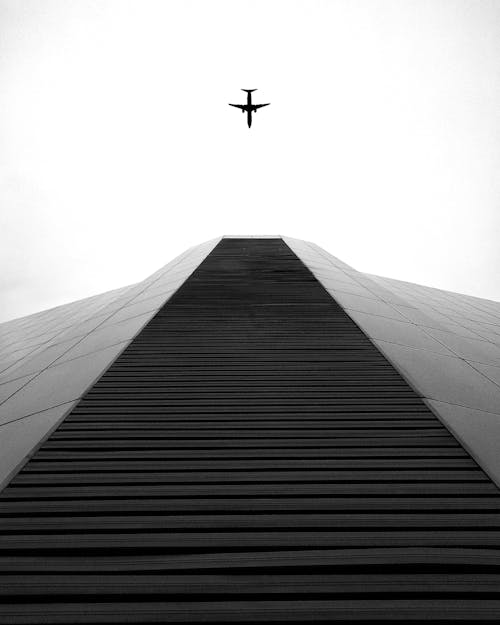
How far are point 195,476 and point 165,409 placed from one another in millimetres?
1092

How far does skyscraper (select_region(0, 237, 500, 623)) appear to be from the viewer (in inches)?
94.3

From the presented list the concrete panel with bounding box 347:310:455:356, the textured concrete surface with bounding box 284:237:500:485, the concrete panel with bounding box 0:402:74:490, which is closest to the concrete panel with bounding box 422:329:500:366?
the textured concrete surface with bounding box 284:237:500:485

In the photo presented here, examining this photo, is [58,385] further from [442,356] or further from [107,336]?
[442,356]

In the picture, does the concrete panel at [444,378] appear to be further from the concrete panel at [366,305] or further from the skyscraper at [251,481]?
the concrete panel at [366,305]

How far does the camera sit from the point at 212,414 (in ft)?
13.7

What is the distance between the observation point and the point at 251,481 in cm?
322

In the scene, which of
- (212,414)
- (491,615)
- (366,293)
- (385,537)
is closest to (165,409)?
(212,414)

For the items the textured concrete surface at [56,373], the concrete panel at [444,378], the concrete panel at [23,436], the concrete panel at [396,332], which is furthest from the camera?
the concrete panel at [396,332]

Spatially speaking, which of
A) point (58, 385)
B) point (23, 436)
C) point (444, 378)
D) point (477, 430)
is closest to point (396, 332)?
point (444, 378)

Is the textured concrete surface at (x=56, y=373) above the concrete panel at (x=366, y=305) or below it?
below

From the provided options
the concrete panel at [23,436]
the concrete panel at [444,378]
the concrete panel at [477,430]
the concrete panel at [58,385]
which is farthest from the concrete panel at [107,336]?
the concrete panel at [477,430]

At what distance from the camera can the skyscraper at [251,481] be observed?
7.86 ft

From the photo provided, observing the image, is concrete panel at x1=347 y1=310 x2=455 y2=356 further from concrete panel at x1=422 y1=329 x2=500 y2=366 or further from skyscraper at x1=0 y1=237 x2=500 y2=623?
concrete panel at x1=422 y1=329 x2=500 y2=366

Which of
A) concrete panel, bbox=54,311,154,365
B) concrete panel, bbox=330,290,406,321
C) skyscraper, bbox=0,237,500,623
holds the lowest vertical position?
skyscraper, bbox=0,237,500,623
